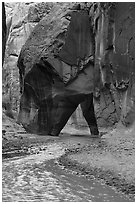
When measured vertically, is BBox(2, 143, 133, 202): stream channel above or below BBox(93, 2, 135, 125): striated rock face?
below

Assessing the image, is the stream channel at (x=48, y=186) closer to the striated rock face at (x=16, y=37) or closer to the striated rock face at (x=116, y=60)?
the striated rock face at (x=116, y=60)

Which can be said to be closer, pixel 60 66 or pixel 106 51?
pixel 106 51

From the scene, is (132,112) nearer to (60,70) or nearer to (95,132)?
(60,70)

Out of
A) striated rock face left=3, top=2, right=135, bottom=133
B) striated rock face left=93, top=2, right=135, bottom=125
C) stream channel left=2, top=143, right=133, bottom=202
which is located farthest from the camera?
striated rock face left=3, top=2, right=135, bottom=133

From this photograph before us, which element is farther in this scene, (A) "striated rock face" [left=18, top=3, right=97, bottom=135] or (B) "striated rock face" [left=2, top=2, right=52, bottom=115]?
(B) "striated rock face" [left=2, top=2, right=52, bottom=115]

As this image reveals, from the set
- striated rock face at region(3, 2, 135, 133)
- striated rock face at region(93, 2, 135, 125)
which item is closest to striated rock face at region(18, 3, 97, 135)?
striated rock face at region(3, 2, 135, 133)

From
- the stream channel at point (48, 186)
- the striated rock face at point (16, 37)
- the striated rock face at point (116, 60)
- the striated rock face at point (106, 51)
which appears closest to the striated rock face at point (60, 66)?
the striated rock face at point (106, 51)

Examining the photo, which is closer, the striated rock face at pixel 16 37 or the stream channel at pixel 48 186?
the stream channel at pixel 48 186

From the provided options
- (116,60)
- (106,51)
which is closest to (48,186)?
(116,60)

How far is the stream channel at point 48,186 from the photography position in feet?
21.4

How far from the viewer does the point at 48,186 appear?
7.37 meters

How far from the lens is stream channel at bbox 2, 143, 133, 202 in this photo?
6516 mm

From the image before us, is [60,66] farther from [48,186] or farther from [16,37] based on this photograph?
[16,37]

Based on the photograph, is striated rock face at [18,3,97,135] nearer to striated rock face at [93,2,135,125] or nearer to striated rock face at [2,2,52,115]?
striated rock face at [93,2,135,125]
